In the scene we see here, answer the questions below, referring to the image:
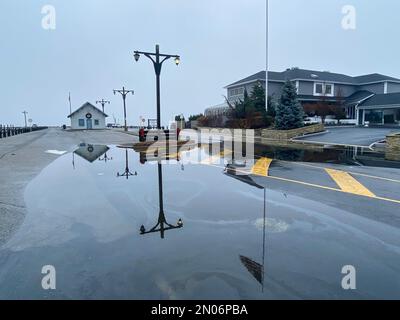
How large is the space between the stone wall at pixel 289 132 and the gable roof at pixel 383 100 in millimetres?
16137

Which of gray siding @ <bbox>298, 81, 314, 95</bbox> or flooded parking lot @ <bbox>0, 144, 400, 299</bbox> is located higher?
gray siding @ <bbox>298, 81, 314, 95</bbox>

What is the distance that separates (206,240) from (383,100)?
149ft

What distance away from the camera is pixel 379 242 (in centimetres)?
435

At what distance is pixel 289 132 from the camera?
27.0m

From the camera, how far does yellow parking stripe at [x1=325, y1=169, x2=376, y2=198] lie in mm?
7344

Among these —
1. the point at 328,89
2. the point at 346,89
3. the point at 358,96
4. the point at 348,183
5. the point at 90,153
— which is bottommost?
the point at 348,183

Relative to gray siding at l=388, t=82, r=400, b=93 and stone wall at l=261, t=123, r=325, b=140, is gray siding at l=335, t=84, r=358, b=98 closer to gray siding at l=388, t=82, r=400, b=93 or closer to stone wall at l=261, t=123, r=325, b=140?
gray siding at l=388, t=82, r=400, b=93

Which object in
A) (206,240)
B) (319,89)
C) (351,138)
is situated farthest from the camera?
(319,89)

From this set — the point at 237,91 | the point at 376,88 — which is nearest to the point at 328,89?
the point at 376,88

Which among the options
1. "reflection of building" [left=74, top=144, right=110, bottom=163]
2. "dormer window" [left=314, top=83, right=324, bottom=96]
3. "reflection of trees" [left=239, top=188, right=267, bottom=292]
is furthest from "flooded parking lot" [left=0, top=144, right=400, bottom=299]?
"dormer window" [left=314, top=83, right=324, bottom=96]

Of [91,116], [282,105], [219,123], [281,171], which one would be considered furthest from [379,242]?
[91,116]

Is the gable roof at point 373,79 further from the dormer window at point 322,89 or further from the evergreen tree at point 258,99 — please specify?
the evergreen tree at point 258,99

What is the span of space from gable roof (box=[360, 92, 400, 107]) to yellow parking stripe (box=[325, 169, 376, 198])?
35303mm

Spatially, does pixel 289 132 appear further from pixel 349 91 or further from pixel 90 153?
pixel 349 91
